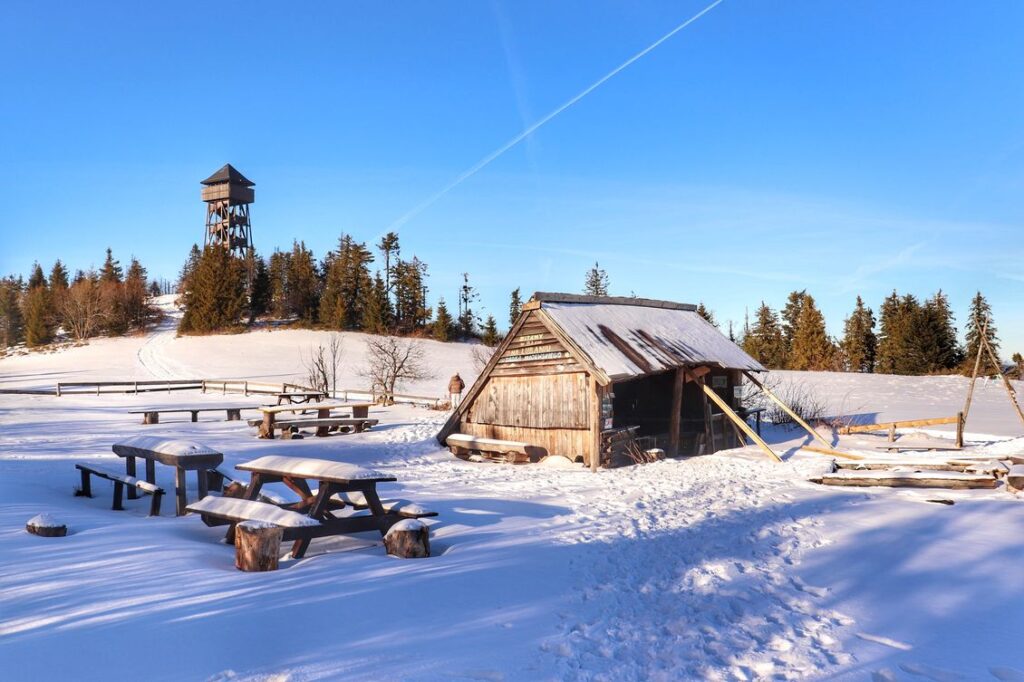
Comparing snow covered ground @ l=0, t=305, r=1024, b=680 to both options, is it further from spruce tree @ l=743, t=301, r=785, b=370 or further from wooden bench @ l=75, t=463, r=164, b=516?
spruce tree @ l=743, t=301, r=785, b=370

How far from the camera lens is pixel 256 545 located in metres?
6.09

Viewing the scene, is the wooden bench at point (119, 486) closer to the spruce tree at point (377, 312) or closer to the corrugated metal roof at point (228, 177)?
the spruce tree at point (377, 312)

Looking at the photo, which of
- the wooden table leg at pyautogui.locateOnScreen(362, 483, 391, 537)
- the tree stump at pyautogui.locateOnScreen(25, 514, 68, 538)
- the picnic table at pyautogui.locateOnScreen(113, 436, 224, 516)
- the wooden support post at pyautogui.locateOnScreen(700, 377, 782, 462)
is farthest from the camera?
the wooden support post at pyautogui.locateOnScreen(700, 377, 782, 462)

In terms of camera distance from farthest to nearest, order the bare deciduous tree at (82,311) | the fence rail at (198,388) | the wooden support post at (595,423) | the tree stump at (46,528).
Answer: the bare deciduous tree at (82,311) < the fence rail at (198,388) < the wooden support post at (595,423) < the tree stump at (46,528)

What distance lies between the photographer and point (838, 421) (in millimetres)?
23969

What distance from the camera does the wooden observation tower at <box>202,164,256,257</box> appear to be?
255 feet

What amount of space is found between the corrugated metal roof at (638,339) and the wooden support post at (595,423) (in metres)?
0.55


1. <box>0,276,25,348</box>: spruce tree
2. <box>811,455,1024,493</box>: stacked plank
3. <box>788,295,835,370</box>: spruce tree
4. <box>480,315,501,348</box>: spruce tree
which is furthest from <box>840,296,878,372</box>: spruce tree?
<box>0,276,25,348</box>: spruce tree

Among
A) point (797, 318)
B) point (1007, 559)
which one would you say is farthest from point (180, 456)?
point (797, 318)

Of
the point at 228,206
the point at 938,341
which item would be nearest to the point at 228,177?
the point at 228,206

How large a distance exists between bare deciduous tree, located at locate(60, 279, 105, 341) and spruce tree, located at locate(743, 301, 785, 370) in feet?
214

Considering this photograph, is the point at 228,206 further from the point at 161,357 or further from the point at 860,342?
the point at 860,342

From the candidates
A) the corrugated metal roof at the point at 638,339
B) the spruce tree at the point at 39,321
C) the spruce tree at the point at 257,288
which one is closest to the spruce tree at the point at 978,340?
the corrugated metal roof at the point at 638,339

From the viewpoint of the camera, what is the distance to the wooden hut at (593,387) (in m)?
16.1
